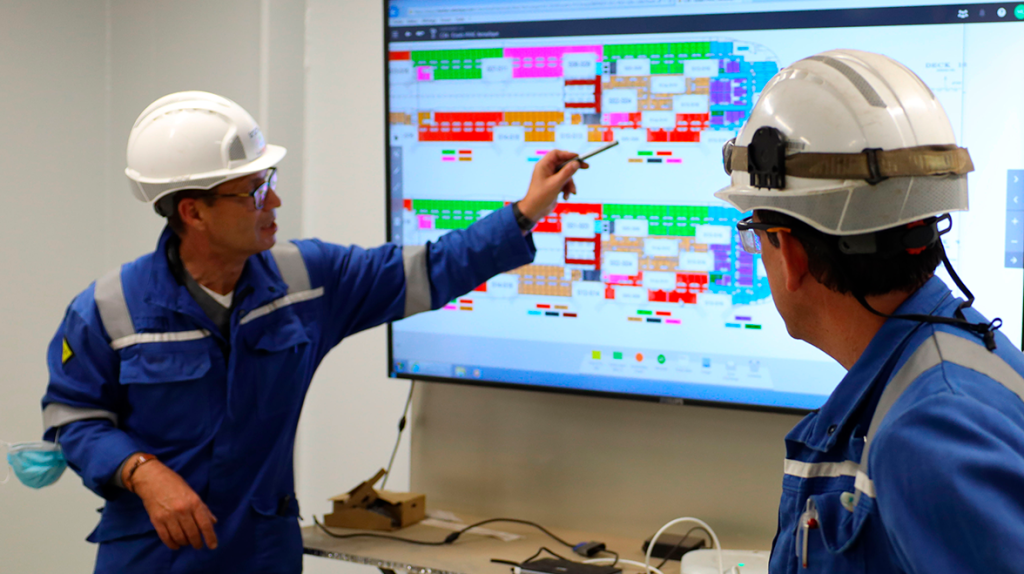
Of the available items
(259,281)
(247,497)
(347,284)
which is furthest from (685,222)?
(247,497)

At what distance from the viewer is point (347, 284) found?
7.83 ft

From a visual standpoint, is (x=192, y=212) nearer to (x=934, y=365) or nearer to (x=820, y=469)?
(x=820, y=469)

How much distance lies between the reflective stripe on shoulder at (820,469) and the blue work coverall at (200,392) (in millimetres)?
1129

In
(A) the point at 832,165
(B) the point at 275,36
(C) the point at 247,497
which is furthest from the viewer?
(B) the point at 275,36

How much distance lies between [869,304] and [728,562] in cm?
123

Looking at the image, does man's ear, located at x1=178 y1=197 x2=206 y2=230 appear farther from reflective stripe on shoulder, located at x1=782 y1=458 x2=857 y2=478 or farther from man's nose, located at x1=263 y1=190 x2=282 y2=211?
reflective stripe on shoulder, located at x1=782 y1=458 x2=857 y2=478

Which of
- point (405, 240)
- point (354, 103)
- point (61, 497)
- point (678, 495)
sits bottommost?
point (61, 497)

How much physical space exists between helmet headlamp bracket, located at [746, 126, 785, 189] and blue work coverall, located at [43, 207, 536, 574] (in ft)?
3.45

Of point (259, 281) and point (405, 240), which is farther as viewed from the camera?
point (405, 240)

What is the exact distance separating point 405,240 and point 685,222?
0.87 metres

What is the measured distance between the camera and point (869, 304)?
1139 mm

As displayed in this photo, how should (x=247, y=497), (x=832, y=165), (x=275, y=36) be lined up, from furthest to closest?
(x=275, y=36) → (x=247, y=497) → (x=832, y=165)

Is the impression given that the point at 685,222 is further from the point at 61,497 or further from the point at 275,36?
the point at 61,497

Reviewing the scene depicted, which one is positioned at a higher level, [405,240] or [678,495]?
[405,240]
